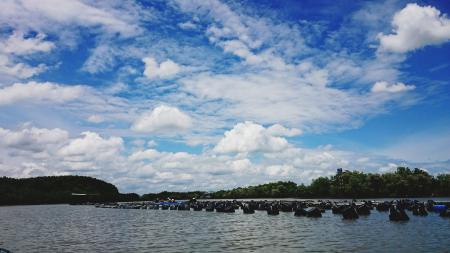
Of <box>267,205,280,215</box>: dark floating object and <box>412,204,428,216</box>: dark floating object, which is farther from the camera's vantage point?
<box>267,205,280,215</box>: dark floating object

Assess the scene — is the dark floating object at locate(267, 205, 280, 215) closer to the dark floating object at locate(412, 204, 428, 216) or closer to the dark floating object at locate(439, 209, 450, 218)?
the dark floating object at locate(412, 204, 428, 216)

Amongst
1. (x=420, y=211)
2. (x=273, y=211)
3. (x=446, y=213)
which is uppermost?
(x=420, y=211)

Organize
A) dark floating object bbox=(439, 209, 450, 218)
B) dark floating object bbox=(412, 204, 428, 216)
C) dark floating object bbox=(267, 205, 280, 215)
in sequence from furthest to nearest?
dark floating object bbox=(267, 205, 280, 215)
dark floating object bbox=(412, 204, 428, 216)
dark floating object bbox=(439, 209, 450, 218)

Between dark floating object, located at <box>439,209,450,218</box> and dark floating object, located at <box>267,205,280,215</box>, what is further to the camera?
dark floating object, located at <box>267,205,280,215</box>

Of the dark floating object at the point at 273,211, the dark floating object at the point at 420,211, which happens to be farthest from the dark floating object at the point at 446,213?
the dark floating object at the point at 273,211

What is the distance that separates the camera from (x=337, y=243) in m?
58.3

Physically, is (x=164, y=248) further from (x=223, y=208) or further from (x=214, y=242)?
(x=223, y=208)

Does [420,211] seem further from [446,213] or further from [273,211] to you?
[273,211]

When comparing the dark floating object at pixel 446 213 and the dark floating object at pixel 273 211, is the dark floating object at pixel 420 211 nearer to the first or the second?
the dark floating object at pixel 446 213

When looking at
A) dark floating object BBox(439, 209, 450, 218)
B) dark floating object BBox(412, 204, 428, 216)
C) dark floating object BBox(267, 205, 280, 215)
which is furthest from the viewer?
dark floating object BBox(267, 205, 280, 215)

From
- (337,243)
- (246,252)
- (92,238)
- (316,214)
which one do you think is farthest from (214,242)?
(316,214)

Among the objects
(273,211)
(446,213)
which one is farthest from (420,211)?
(273,211)

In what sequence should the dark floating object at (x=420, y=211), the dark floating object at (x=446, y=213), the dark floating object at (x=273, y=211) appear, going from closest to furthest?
1. the dark floating object at (x=446, y=213)
2. the dark floating object at (x=420, y=211)
3. the dark floating object at (x=273, y=211)

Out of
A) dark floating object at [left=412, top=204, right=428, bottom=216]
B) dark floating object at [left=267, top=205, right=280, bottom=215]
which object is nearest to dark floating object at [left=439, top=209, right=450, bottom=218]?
dark floating object at [left=412, top=204, right=428, bottom=216]
